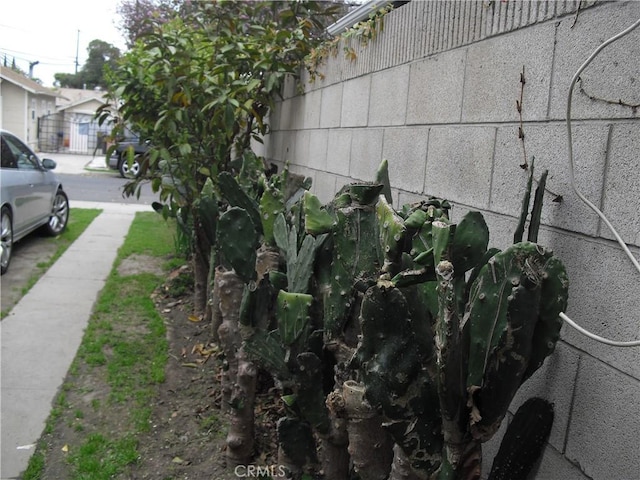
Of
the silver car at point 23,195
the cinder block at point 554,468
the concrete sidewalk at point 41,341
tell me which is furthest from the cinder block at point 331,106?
the silver car at point 23,195

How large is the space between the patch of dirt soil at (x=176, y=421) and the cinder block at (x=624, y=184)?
2.38m

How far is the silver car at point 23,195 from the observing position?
25.6 ft

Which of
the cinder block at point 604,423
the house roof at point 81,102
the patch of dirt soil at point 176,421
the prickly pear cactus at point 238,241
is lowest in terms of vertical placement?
the patch of dirt soil at point 176,421

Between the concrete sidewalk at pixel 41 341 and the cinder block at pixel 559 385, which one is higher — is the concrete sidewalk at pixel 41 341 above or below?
below

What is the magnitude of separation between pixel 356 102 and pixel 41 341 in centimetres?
331

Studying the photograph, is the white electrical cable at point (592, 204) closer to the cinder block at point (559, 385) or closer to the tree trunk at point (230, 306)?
the cinder block at point (559, 385)

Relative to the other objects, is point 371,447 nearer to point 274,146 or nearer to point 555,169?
point 555,169

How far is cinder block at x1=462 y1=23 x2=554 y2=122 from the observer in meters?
2.39

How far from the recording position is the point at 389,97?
12.7 feet

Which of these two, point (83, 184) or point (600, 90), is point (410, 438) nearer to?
point (600, 90)

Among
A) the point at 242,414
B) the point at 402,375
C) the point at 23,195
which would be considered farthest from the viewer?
the point at 23,195

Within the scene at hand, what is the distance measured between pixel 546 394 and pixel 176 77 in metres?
4.55

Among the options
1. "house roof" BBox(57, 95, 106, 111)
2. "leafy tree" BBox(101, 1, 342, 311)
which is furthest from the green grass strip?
"house roof" BBox(57, 95, 106, 111)

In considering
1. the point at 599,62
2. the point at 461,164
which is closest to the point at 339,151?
the point at 461,164
